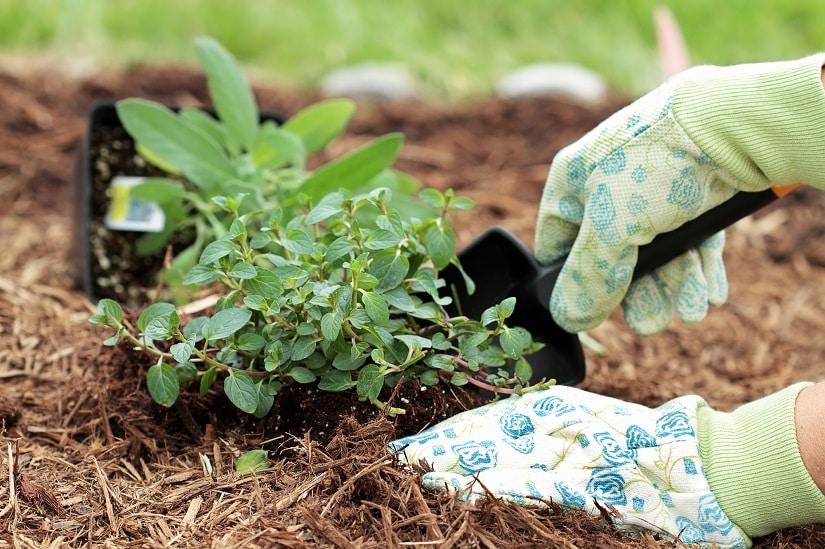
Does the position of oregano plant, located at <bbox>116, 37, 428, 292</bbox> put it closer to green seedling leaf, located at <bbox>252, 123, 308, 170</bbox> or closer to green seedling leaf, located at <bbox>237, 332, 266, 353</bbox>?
green seedling leaf, located at <bbox>252, 123, 308, 170</bbox>


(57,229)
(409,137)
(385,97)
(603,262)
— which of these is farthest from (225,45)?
(603,262)

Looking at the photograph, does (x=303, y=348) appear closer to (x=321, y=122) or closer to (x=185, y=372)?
(x=185, y=372)

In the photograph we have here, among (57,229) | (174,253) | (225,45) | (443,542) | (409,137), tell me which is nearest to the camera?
(443,542)

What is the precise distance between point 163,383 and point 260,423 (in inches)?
6.5

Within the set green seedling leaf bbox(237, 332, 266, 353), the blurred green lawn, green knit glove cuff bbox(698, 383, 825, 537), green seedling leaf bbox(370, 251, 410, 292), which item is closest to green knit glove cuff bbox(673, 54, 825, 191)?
green knit glove cuff bbox(698, 383, 825, 537)

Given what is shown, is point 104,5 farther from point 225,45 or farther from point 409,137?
point 409,137

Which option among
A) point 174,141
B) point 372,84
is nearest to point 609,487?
point 174,141

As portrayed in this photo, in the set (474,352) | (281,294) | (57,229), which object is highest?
(281,294)

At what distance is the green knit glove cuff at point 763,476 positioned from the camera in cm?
113

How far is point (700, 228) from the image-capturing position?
1.35 meters

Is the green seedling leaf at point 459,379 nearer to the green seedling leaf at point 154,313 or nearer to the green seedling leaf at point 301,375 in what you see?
the green seedling leaf at point 301,375

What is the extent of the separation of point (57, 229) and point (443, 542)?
5.47ft

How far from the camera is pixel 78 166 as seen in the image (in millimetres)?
2033

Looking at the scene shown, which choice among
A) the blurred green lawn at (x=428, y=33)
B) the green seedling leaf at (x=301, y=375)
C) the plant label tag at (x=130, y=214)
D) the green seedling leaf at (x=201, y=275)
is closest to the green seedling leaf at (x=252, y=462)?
the green seedling leaf at (x=301, y=375)
